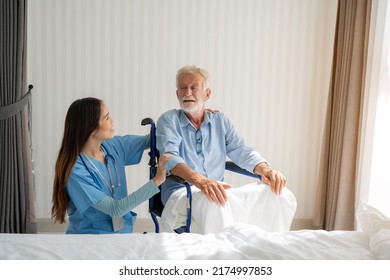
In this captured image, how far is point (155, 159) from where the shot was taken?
2.14 meters

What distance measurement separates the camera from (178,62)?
120 inches

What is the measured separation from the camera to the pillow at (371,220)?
139 cm

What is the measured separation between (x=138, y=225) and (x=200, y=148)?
120 centimetres

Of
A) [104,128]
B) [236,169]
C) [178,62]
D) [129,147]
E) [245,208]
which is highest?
[178,62]

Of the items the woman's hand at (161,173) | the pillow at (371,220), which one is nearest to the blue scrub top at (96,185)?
the woman's hand at (161,173)

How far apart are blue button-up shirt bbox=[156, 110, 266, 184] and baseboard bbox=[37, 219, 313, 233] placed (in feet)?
3.65

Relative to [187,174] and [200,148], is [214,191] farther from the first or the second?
[200,148]

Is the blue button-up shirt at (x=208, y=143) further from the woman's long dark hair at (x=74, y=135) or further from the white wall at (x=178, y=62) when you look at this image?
the white wall at (x=178, y=62)

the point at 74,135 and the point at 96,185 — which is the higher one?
the point at 74,135

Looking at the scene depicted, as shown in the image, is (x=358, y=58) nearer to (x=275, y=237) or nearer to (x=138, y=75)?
(x=138, y=75)

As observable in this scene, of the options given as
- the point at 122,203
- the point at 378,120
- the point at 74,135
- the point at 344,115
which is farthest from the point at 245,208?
the point at 344,115

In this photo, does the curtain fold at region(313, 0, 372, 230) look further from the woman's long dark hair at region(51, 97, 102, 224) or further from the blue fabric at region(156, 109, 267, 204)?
the woman's long dark hair at region(51, 97, 102, 224)

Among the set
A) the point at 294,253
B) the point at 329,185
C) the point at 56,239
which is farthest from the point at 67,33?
the point at 294,253
